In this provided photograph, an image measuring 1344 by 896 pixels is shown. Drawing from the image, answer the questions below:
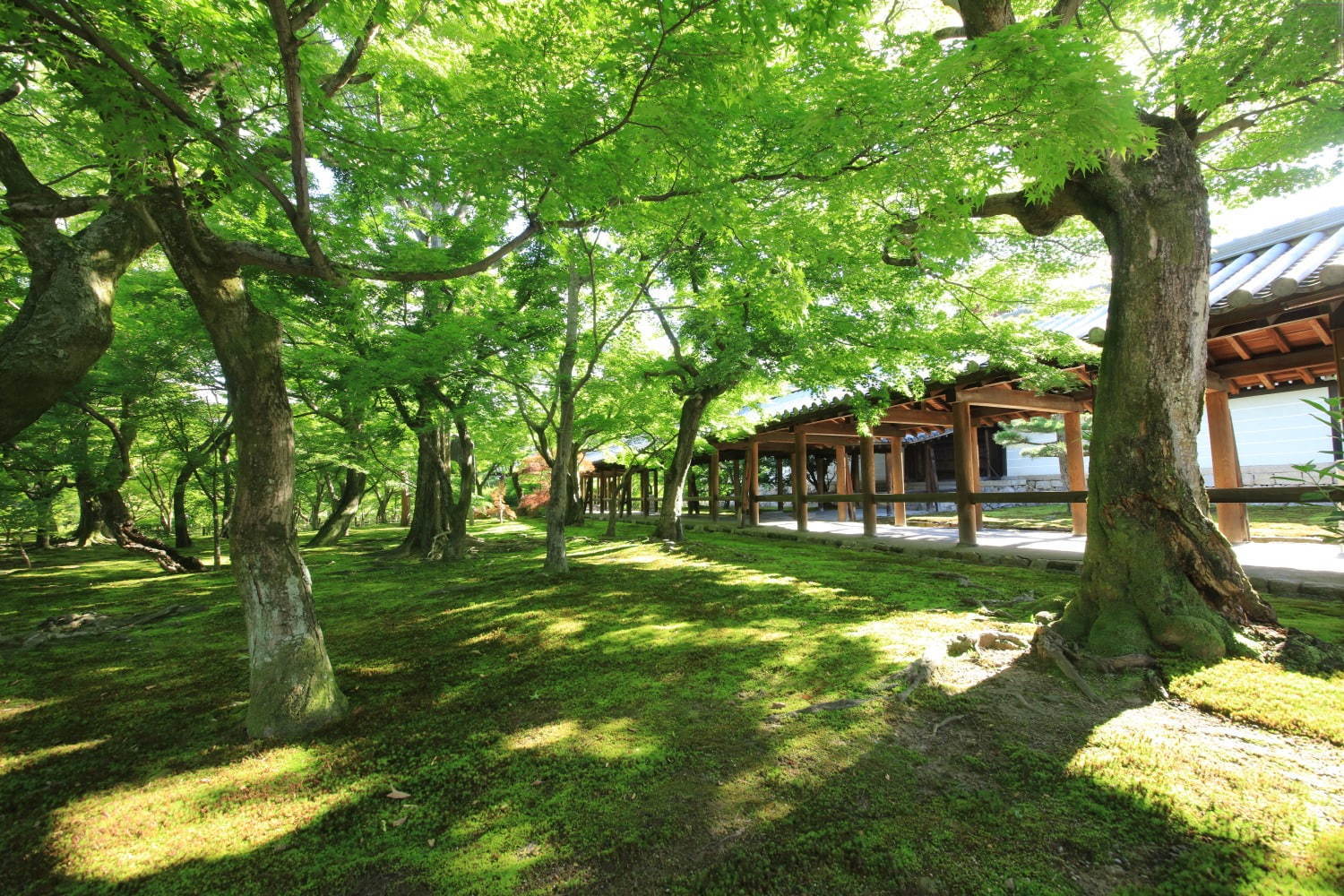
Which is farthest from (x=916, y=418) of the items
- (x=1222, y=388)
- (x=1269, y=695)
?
(x=1269, y=695)

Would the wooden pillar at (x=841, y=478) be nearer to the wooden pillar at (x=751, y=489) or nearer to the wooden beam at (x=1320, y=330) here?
the wooden pillar at (x=751, y=489)

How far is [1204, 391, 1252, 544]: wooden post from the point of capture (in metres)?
6.86

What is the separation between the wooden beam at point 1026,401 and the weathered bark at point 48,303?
981 centimetres

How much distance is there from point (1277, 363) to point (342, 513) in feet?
61.9

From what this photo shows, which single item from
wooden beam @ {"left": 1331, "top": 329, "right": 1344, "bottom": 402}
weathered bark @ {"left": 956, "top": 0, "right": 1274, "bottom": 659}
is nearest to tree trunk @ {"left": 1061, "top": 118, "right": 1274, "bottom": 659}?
weathered bark @ {"left": 956, "top": 0, "right": 1274, "bottom": 659}

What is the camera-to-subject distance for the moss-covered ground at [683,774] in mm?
1693

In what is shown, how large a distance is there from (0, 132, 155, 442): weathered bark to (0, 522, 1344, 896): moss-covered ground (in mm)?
1883

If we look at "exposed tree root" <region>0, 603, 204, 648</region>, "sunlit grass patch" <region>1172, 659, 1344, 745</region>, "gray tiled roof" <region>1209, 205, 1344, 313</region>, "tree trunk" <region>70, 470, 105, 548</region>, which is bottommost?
"exposed tree root" <region>0, 603, 204, 648</region>

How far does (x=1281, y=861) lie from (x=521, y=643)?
4.14 metres

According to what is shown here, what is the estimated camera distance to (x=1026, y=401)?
29.3 feet

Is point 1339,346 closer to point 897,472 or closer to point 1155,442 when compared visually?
point 1155,442

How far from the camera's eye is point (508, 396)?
10664 mm

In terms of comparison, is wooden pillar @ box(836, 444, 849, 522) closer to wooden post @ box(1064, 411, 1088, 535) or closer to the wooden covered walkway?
the wooden covered walkway

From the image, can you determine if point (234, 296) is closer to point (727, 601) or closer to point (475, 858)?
point (475, 858)
